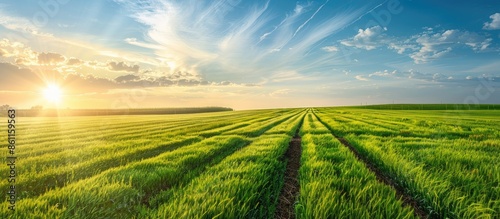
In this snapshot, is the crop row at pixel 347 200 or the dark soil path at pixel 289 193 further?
the dark soil path at pixel 289 193

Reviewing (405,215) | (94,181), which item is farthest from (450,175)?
(94,181)

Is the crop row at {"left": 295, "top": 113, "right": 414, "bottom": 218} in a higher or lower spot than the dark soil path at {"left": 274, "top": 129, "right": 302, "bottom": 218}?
higher

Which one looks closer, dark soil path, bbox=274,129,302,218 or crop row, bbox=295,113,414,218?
Answer: crop row, bbox=295,113,414,218

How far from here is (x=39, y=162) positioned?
368 inches

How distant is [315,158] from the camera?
28.6 ft

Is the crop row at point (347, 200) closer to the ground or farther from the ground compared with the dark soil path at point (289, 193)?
farther from the ground

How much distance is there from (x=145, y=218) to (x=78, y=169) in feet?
18.5

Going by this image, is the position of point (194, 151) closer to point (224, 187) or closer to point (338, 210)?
point (224, 187)

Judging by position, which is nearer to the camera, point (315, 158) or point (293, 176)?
point (293, 176)

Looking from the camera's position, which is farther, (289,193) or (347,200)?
(289,193)

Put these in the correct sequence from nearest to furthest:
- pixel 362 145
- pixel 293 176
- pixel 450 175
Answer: pixel 450 175 < pixel 293 176 < pixel 362 145

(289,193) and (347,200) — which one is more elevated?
(347,200)

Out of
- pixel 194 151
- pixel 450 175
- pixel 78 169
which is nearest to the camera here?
pixel 450 175

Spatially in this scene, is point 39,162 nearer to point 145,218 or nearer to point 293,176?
point 145,218
